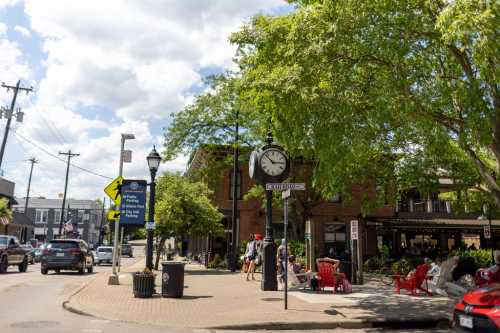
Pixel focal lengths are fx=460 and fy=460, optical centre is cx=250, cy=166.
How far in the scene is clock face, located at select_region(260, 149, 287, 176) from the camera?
14.5 meters

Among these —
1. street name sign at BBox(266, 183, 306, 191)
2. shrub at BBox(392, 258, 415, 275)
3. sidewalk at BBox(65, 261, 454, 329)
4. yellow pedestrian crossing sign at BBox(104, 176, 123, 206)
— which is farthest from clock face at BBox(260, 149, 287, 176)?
shrub at BBox(392, 258, 415, 275)

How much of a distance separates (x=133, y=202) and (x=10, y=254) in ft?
34.8

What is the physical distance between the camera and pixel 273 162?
14516 millimetres

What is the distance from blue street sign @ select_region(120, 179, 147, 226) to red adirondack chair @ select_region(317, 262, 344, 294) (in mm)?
6194

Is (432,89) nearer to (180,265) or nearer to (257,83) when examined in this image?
(257,83)

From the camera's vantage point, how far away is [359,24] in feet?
32.3

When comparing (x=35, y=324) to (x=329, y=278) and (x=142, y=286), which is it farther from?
(x=329, y=278)

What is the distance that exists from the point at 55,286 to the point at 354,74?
12237 mm

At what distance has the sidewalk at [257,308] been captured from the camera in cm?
920

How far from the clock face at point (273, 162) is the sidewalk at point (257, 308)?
3.69 metres

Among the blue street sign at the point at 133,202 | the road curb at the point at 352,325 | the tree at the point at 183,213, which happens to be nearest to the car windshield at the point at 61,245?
the tree at the point at 183,213

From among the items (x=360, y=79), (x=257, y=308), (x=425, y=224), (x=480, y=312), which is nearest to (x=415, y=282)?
(x=257, y=308)

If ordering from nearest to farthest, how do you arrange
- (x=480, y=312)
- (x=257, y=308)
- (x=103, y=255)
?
(x=480, y=312) → (x=257, y=308) → (x=103, y=255)

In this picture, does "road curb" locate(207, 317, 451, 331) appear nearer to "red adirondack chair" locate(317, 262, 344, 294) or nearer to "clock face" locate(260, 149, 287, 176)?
"red adirondack chair" locate(317, 262, 344, 294)
